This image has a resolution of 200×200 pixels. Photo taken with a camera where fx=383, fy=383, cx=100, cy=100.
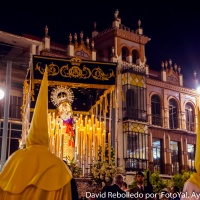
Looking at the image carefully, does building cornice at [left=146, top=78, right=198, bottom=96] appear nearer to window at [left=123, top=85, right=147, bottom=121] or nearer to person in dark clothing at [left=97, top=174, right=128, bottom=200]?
window at [left=123, top=85, right=147, bottom=121]

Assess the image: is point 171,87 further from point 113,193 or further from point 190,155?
point 113,193

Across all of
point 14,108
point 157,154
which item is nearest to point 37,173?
point 14,108

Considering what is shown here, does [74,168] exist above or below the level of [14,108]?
below

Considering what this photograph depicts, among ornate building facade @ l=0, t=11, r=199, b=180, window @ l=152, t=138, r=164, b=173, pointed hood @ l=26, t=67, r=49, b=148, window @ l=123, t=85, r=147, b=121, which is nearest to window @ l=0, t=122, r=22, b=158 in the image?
ornate building facade @ l=0, t=11, r=199, b=180

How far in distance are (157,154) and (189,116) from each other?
4708 mm

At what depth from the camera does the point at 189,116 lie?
29984mm

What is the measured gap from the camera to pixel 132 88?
25766 millimetres

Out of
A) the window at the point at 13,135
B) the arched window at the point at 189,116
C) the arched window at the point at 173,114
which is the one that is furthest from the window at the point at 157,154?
the window at the point at 13,135

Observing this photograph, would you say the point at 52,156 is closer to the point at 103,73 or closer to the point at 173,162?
the point at 103,73

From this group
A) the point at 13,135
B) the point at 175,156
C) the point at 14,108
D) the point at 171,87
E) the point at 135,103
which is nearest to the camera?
the point at 13,135

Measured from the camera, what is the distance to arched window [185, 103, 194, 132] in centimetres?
2957

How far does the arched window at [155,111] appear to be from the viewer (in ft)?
91.0

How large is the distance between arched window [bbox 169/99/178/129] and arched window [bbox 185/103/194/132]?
1140mm

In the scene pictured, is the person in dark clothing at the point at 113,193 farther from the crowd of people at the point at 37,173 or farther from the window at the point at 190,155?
the window at the point at 190,155
